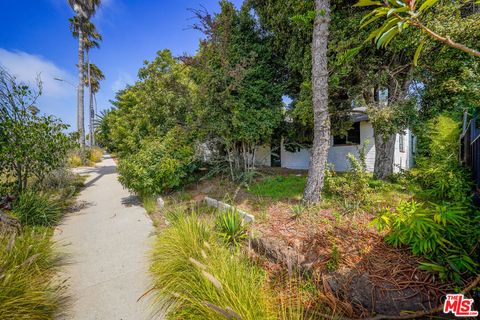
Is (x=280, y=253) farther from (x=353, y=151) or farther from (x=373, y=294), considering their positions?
(x=353, y=151)

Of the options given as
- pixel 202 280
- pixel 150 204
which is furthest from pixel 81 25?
pixel 202 280

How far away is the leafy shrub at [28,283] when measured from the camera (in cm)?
211

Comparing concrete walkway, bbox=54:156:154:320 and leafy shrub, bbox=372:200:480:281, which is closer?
leafy shrub, bbox=372:200:480:281

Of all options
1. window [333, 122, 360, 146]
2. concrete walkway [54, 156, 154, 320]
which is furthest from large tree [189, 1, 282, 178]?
window [333, 122, 360, 146]

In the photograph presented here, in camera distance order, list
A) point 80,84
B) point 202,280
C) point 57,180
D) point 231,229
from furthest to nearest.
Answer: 1. point 80,84
2. point 57,180
3. point 231,229
4. point 202,280

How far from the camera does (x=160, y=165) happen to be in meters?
6.57

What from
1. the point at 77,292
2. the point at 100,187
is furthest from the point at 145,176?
the point at 100,187

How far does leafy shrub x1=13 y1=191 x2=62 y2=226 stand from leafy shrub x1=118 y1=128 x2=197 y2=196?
2.05 m

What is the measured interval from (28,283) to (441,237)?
5024 mm

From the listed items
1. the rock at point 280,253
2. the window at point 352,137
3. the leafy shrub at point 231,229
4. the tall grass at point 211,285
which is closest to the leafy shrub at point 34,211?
the tall grass at point 211,285

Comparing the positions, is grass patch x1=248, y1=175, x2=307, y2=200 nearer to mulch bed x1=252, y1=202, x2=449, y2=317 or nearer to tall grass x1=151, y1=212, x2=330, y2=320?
mulch bed x1=252, y1=202, x2=449, y2=317

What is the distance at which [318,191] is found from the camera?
4.71 meters

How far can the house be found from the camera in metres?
9.69

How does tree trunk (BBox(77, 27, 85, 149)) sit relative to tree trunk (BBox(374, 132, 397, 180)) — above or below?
above
